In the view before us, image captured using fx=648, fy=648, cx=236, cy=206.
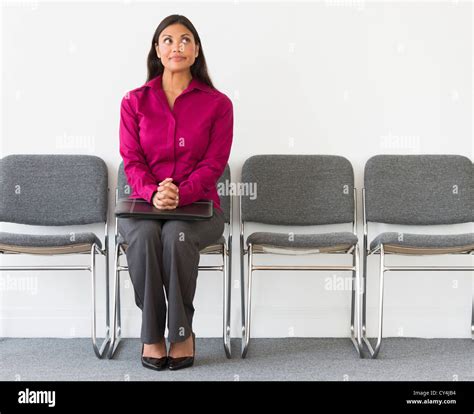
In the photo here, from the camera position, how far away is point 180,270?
2500 millimetres

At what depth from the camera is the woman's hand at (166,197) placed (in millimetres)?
2576

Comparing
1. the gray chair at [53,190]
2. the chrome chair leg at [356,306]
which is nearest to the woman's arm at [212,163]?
the gray chair at [53,190]

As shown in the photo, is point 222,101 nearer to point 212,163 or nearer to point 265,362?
point 212,163

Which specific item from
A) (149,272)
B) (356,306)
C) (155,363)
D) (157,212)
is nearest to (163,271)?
(149,272)

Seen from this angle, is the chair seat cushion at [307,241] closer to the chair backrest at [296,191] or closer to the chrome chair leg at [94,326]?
the chair backrest at [296,191]

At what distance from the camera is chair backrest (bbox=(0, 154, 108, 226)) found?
3.03 metres

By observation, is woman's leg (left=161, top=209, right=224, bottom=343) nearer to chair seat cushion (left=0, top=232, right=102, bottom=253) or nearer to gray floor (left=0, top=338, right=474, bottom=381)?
gray floor (left=0, top=338, right=474, bottom=381)

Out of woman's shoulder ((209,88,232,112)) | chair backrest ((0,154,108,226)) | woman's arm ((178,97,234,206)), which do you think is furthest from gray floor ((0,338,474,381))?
woman's shoulder ((209,88,232,112))

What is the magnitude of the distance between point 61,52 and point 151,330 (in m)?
1.48

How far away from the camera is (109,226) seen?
10.5ft

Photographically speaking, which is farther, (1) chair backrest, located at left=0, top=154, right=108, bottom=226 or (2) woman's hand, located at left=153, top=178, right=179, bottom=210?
(1) chair backrest, located at left=0, top=154, right=108, bottom=226

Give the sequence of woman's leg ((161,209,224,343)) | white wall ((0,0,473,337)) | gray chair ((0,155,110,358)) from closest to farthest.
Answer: woman's leg ((161,209,224,343)), gray chair ((0,155,110,358)), white wall ((0,0,473,337))

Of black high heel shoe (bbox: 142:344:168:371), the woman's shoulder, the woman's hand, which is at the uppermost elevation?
the woman's shoulder

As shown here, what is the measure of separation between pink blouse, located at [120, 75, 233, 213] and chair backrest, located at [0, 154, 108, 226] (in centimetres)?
34
